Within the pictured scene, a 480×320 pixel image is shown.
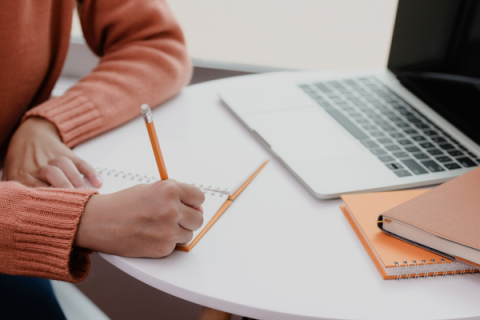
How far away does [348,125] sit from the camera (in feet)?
2.31

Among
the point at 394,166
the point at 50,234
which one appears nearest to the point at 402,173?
the point at 394,166

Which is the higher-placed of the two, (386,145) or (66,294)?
(386,145)

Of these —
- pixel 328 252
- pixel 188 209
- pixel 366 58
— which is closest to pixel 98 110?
pixel 188 209

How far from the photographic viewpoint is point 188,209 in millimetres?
455

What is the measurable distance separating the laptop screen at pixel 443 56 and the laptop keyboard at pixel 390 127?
48 millimetres

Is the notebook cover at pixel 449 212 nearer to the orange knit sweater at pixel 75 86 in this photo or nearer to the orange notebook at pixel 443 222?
the orange notebook at pixel 443 222

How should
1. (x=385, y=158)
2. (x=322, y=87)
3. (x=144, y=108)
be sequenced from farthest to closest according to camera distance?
(x=322, y=87)
(x=385, y=158)
(x=144, y=108)

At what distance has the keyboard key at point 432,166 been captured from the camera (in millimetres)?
594

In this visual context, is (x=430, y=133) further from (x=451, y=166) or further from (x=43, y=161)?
(x=43, y=161)

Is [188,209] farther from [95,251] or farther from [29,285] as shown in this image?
[29,285]

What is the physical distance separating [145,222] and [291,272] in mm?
163

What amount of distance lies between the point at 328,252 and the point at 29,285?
0.57 metres

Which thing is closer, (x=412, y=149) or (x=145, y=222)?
(x=145, y=222)

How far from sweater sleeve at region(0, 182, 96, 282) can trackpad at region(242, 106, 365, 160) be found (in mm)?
285
